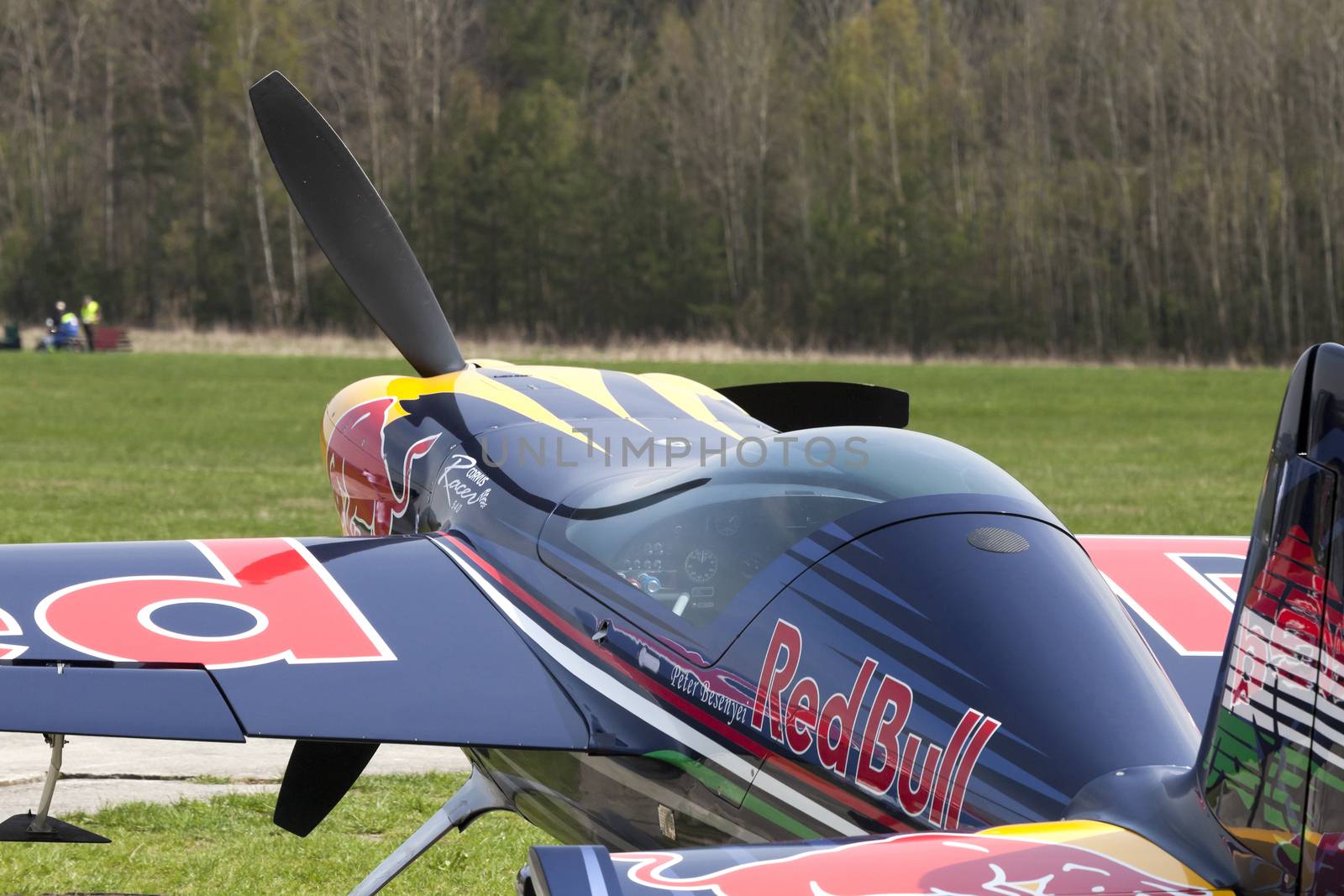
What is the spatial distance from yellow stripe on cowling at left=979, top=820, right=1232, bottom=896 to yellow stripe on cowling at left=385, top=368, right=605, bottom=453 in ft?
9.80

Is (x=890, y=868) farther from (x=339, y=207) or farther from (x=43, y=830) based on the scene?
(x=339, y=207)

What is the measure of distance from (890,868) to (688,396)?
3590 millimetres

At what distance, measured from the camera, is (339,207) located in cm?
687

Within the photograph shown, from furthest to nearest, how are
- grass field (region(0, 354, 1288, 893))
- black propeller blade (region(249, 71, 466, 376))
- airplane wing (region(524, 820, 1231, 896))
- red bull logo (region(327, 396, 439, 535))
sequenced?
black propeller blade (region(249, 71, 466, 376)) < red bull logo (region(327, 396, 439, 535)) < grass field (region(0, 354, 1288, 893)) < airplane wing (region(524, 820, 1231, 896))

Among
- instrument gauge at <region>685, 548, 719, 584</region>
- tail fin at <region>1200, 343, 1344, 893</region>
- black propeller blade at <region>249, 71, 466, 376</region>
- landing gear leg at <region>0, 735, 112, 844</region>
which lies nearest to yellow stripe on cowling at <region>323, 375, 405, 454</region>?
black propeller blade at <region>249, 71, 466, 376</region>

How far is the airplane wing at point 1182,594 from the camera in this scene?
405 centimetres

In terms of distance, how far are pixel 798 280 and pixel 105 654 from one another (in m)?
59.6

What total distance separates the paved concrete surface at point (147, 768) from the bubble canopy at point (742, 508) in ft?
7.88

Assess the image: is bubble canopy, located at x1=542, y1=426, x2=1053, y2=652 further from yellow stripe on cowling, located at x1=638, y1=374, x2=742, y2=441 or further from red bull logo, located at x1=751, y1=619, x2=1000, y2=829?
yellow stripe on cowling, located at x1=638, y1=374, x2=742, y2=441

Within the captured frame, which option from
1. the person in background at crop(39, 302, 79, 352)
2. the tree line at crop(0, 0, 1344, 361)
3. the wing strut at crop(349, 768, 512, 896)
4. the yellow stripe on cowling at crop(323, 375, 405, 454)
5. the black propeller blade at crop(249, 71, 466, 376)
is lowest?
the wing strut at crop(349, 768, 512, 896)

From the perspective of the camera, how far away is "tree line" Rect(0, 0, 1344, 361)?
57875 millimetres

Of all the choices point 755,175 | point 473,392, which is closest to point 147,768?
point 473,392

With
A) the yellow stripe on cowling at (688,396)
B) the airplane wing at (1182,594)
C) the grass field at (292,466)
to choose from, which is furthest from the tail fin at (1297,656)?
the grass field at (292,466)

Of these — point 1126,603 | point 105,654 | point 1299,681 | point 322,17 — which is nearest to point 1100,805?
point 1299,681
